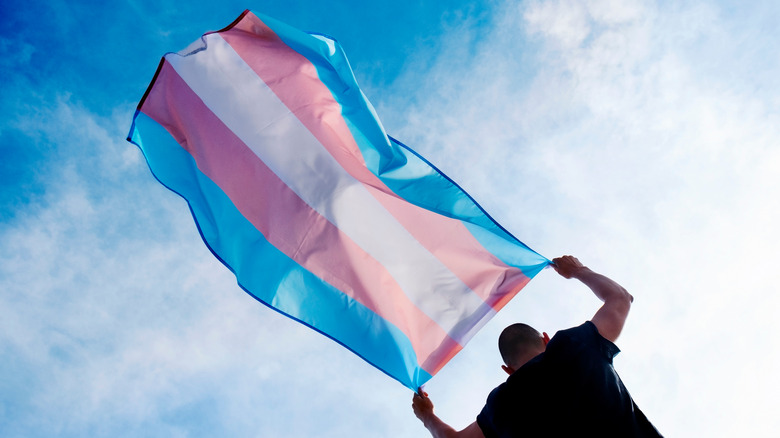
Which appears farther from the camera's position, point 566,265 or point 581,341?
point 566,265

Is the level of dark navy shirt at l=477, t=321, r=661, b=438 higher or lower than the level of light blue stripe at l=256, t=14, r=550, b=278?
lower

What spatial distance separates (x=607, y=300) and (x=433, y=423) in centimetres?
185

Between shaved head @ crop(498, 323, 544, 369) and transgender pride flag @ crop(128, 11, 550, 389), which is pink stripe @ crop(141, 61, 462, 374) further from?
shaved head @ crop(498, 323, 544, 369)

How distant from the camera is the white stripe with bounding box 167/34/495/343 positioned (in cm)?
466

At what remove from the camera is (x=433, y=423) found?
14.0 feet

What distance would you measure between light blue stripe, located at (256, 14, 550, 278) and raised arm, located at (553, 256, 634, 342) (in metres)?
0.60

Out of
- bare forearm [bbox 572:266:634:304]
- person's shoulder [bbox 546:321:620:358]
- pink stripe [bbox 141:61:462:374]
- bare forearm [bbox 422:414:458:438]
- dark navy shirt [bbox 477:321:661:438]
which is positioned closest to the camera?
dark navy shirt [bbox 477:321:661:438]

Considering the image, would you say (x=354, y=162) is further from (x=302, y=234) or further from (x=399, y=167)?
(x=302, y=234)

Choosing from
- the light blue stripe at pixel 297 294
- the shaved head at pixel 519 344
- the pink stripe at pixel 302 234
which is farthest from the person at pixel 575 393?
the pink stripe at pixel 302 234

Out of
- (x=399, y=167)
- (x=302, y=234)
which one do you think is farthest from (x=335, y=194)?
(x=399, y=167)

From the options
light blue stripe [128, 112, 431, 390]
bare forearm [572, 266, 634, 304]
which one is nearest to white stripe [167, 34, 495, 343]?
light blue stripe [128, 112, 431, 390]

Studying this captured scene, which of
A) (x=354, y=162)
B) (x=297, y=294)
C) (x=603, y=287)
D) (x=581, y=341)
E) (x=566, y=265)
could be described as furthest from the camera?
(x=354, y=162)

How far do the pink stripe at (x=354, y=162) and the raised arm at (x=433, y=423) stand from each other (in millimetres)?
1050

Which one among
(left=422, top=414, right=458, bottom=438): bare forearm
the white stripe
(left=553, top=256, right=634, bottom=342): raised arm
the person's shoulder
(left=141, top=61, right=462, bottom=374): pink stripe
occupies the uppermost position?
(left=553, top=256, right=634, bottom=342): raised arm
